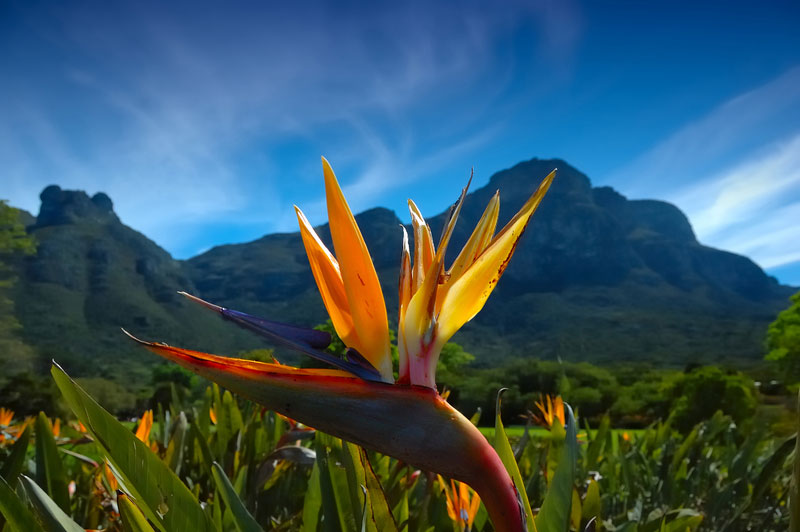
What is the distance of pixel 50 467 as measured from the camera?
86 centimetres

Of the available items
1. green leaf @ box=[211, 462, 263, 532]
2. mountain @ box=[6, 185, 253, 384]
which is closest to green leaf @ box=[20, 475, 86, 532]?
green leaf @ box=[211, 462, 263, 532]

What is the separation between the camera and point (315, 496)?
0.74 m

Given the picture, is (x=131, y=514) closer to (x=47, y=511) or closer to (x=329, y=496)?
(x=47, y=511)

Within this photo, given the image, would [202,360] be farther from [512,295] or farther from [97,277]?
[512,295]

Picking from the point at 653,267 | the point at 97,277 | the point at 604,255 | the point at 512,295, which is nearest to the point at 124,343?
the point at 97,277

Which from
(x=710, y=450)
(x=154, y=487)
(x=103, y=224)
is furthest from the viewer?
(x=103, y=224)

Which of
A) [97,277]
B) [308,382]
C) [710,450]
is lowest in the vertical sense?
[710,450]

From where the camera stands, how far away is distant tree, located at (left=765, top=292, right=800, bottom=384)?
20.6 meters

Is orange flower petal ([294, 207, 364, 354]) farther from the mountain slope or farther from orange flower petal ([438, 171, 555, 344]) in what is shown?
the mountain slope

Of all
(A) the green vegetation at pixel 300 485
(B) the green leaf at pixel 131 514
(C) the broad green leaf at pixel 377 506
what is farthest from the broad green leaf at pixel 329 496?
(B) the green leaf at pixel 131 514

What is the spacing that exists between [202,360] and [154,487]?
201 millimetres

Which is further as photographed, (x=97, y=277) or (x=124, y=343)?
(x=97, y=277)

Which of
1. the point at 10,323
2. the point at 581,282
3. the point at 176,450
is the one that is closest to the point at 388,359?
the point at 176,450

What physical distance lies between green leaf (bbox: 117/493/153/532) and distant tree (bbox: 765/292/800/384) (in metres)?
22.2
